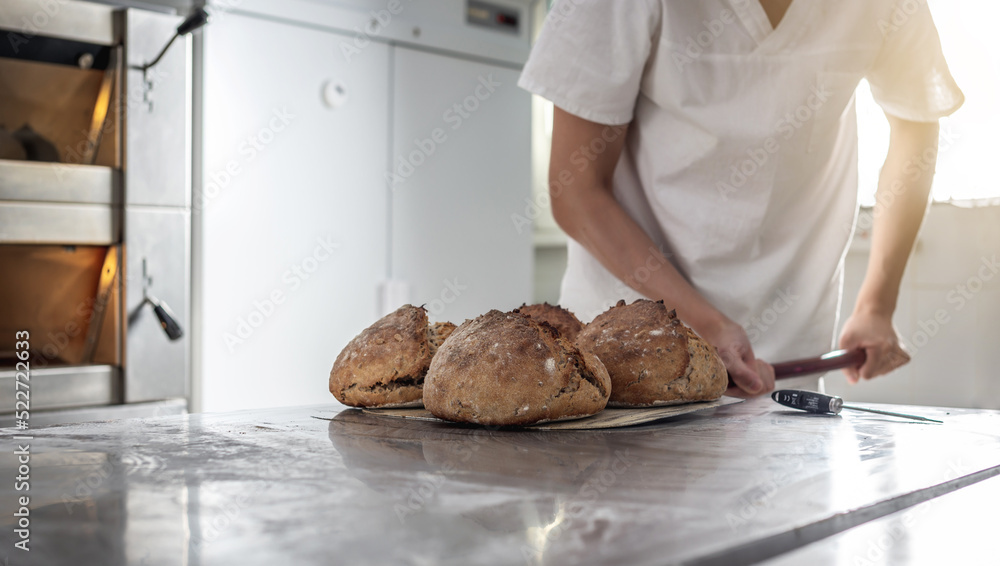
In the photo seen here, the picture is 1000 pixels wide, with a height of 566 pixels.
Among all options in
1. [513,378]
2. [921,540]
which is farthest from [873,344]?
[921,540]

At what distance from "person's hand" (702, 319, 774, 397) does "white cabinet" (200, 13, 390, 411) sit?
1.18 m

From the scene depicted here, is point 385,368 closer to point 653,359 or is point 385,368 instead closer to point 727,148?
point 653,359

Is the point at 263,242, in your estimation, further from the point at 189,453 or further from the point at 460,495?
the point at 460,495

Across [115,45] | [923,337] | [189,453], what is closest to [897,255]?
[923,337]

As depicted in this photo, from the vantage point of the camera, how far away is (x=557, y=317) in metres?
0.91

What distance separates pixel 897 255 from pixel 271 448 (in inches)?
51.0

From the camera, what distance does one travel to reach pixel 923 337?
7.34ft

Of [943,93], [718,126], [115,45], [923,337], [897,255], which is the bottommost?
[923,337]

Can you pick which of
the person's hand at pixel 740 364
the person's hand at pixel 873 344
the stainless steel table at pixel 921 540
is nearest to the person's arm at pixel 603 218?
the person's hand at pixel 740 364

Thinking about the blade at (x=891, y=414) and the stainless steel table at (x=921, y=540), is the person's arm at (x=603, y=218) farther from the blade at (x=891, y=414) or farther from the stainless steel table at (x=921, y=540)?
Answer: the stainless steel table at (x=921, y=540)

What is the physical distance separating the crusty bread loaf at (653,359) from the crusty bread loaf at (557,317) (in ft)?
0.18

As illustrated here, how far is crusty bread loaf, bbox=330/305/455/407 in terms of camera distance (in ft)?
2.61

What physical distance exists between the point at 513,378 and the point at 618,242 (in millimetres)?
554

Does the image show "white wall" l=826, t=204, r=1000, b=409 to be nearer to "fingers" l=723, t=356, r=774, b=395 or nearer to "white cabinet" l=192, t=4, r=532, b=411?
"white cabinet" l=192, t=4, r=532, b=411
